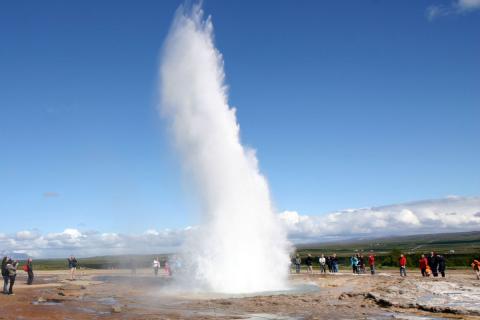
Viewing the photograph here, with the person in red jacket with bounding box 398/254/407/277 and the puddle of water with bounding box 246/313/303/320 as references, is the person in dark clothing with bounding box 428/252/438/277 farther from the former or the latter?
the puddle of water with bounding box 246/313/303/320

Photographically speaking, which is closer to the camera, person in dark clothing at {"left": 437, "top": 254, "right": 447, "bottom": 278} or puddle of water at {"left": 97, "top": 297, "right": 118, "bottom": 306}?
puddle of water at {"left": 97, "top": 297, "right": 118, "bottom": 306}

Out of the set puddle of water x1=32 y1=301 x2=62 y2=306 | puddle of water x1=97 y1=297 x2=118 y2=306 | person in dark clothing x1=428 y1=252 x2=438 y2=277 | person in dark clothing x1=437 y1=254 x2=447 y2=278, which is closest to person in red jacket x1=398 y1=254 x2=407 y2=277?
person in dark clothing x1=428 y1=252 x2=438 y2=277

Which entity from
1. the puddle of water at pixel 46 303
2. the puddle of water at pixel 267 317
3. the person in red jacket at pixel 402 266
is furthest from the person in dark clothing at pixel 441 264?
the puddle of water at pixel 46 303

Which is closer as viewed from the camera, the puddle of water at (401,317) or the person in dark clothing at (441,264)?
the puddle of water at (401,317)

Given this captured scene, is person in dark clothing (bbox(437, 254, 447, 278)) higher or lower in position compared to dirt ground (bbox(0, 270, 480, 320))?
higher

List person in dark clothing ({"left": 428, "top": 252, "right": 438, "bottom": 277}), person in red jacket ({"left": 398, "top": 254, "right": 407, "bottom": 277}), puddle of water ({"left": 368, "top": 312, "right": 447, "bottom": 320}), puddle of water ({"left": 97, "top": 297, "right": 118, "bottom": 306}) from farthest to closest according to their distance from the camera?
1. person in red jacket ({"left": 398, "top": 254, "right": 407, "bottom": 277})
2. person in dark clothing ({"left": 428, "top": 252, "right": 438, "bottom": 277})
3. puddle of water ({"left": 97, "top": 297, "right": 118, "bottom": 306})
4. puddle of water ({"left": 368, "top": 312, "right": 447, "bottom": 320})

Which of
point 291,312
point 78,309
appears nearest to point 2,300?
point 78,309

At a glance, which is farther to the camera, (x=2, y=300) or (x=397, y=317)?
(x=2, y=300)

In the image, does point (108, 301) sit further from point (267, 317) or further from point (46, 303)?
point (267, 317)

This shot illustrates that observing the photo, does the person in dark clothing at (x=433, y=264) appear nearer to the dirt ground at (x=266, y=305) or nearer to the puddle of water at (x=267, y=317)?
the dirt ground at (x=266, y=305)

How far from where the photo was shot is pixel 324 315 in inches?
517

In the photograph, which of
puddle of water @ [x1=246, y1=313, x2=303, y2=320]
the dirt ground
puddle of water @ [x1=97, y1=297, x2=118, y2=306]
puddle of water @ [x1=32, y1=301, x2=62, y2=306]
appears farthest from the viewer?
puddle of water @ [x1=97, y1=297, x2=118, y2=306]

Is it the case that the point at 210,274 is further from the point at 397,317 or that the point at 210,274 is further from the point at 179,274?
the point at 397,317

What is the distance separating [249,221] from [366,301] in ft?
27.7
